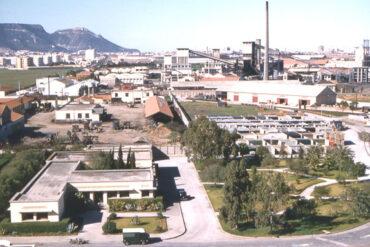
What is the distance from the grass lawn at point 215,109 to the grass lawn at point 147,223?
19.1 metres

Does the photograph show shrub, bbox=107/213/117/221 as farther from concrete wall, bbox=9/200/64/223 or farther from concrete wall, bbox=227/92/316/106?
concrete wall, bbox=227/92/316/106

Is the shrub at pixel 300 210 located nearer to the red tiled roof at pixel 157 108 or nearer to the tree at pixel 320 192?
the tree at pixel 320 192

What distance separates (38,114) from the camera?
33.2 metres

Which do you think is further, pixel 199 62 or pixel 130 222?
pixel 199 62

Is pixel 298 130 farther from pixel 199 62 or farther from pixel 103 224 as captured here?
pixel 199 62

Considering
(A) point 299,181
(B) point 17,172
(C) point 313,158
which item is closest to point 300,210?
(A) point 299,181

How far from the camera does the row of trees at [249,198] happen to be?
12508 millimetres

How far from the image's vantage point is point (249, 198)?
12820mm

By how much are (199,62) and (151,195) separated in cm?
6659

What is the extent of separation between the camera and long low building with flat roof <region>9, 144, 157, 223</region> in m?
12.9

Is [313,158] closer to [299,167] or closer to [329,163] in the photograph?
[329,163]

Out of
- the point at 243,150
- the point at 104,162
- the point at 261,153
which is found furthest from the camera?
the point at 243,150

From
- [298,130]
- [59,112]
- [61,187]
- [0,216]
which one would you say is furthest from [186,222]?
[59,112]

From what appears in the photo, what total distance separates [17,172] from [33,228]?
3.49 meters
